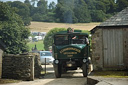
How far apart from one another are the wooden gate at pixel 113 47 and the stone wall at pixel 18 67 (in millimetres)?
4161

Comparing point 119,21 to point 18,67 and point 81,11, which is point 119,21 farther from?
point 81,11

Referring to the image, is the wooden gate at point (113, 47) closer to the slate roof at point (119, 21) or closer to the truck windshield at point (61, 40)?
the slate roof at point (119, 21)

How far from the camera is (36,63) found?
852 inches

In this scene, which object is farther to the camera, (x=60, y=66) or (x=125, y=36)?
(x=60, y=66)

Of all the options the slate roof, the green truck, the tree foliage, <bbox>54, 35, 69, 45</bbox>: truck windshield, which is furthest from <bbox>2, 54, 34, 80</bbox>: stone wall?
the tree foliage

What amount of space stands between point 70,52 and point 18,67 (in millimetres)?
3261

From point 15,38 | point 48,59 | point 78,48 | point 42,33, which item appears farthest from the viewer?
point 42,33

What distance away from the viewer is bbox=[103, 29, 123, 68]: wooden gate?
19.1 m

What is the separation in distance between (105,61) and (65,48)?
251 cm

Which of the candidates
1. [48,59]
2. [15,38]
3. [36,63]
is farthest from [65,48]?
[15,38]

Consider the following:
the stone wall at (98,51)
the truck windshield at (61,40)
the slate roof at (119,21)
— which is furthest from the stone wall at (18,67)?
the slate roof at (119,21)

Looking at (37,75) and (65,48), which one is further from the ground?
(65,48)

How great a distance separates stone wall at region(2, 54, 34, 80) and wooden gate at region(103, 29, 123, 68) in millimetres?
4161

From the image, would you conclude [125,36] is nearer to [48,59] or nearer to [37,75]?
[37,75]
